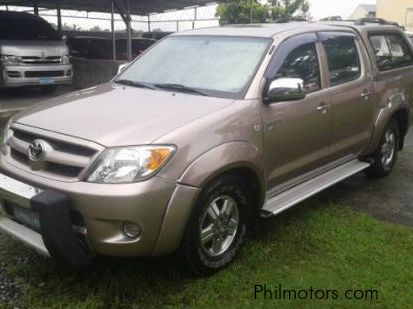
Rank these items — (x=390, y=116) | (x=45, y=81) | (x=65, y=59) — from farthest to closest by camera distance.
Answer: (x=65, y=59) < (x=45, y=81) < (x=390, y=116)

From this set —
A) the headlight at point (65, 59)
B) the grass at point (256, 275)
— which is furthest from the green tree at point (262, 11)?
the grass at point (256, 275)

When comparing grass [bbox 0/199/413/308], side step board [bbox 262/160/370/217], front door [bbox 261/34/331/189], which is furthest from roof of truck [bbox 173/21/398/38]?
grass [bbox 0/199/413/308]

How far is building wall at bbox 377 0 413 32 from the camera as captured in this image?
49.7 metres

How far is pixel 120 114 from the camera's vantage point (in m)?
3.57

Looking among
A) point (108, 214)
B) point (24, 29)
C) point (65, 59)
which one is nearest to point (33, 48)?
point (65, 59)

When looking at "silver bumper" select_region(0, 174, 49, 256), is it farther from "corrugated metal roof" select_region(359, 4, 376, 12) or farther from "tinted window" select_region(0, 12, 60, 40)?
"corrugated metal roof" select_region(359, 4, 376, 12)

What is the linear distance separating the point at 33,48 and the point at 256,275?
29.1 ft

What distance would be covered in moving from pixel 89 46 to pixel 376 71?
41.3ft

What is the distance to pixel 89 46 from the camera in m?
16.5

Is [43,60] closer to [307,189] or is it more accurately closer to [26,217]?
[307,189]

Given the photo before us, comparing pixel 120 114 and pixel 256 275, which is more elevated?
pixel 120 114

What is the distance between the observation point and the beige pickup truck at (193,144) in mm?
3115

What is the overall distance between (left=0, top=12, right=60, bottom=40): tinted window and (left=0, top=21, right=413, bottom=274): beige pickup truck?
307 inches

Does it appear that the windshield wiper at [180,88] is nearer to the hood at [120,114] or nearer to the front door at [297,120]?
the hood at [120,114]
